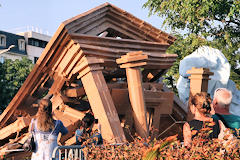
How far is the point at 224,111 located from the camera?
16.3 ft

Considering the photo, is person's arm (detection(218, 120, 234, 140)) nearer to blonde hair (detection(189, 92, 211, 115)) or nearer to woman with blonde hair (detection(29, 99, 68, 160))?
blonde hair (detection(189, 92, 211, 115))

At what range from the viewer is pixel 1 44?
4047 centimetres

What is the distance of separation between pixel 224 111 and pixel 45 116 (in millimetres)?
2662

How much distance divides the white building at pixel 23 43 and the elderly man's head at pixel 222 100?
39.0 m

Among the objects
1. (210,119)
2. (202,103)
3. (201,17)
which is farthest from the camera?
(201,17)

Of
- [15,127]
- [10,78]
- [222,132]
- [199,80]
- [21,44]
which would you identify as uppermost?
[21,44]

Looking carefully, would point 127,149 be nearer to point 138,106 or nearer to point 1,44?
point 138,106

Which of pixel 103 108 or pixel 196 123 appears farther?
pixel 103 108

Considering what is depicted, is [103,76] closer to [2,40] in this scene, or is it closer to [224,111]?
[224,111]

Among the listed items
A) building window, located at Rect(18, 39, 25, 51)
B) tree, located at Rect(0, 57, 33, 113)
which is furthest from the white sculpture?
building window, located at Rect(18, 39, 25, 51)

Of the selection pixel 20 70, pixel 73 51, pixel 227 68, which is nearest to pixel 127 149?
pixel 73 51

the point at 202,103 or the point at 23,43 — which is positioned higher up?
the point at 23,43

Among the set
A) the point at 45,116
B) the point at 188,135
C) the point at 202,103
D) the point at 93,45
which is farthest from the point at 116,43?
the point at 188,135

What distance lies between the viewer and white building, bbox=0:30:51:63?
4229 cm
